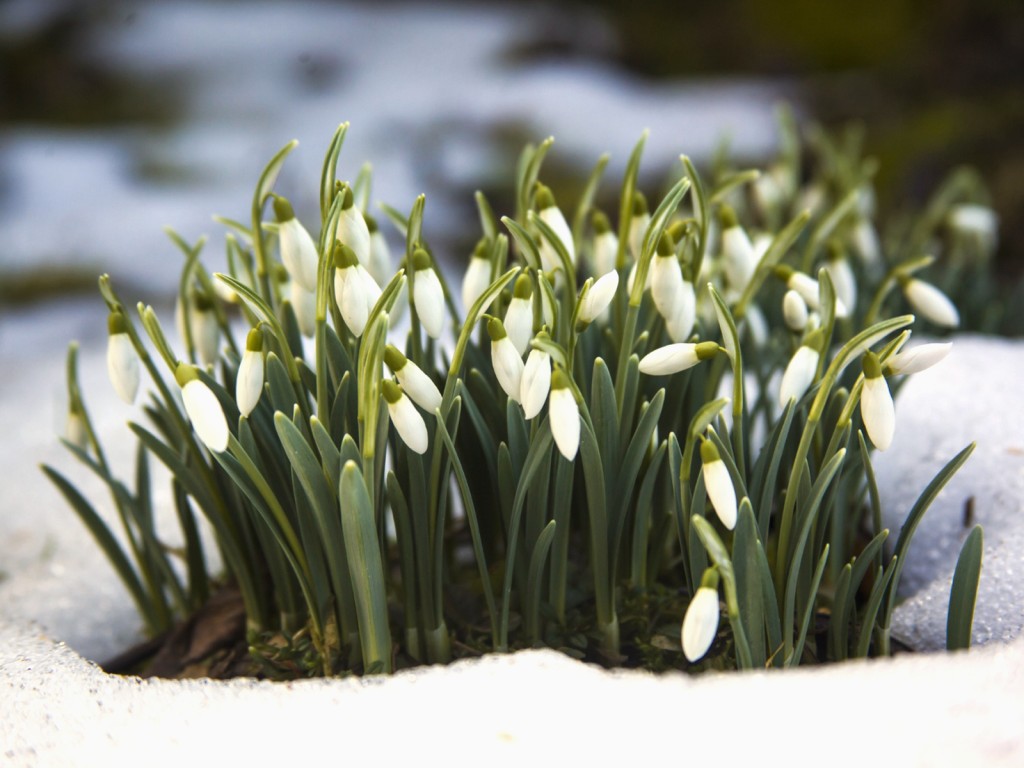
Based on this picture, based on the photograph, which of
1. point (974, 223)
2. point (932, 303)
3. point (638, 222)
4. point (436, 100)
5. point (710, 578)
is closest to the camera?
point (710, 578)

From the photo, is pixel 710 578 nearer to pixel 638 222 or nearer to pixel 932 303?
pixel 638 222

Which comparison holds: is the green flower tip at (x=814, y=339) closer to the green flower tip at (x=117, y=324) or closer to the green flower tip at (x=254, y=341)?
the green flower tip at (x=254, y=341)

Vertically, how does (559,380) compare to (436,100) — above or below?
below

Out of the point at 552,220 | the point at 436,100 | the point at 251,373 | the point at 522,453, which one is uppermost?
the point at 436,100

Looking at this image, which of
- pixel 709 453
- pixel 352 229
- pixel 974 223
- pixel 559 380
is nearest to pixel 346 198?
pixel 352 229

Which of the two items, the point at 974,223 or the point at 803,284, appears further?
the point at 974,223

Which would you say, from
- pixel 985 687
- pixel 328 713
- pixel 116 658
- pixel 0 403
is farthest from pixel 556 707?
pixel 0 403

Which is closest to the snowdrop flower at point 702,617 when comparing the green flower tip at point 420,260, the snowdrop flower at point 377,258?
the green flower tip at point 420,260

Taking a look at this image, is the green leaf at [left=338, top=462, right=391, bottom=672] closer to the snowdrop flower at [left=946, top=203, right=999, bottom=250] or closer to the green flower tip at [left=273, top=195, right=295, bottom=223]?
the green flower tip at [left=273, top=195, right=295, bottom=223]

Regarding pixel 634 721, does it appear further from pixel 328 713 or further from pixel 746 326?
pixel 746 326
